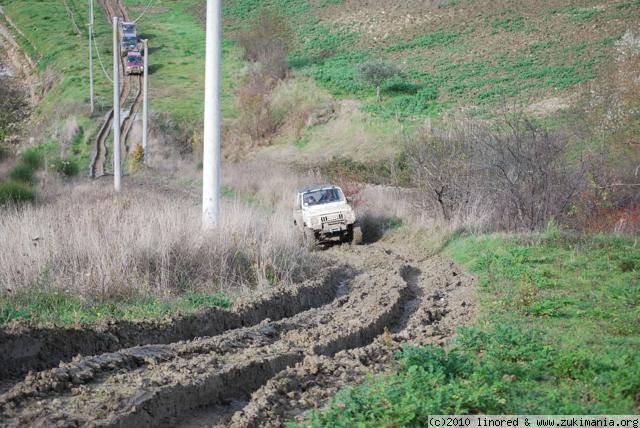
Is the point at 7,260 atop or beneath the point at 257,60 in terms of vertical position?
beneath

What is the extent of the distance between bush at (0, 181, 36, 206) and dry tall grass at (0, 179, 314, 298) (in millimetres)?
7883

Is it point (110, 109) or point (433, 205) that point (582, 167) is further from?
point (110, 109)

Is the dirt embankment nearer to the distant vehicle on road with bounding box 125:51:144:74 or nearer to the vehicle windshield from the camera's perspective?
the vehicle windshield

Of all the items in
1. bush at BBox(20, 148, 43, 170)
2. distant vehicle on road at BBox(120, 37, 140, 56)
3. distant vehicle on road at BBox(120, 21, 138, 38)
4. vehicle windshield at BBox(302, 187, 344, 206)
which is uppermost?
distant vehicle on road at BBox(120, 21, 138, 38)

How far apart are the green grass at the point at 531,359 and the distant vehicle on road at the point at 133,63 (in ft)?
174

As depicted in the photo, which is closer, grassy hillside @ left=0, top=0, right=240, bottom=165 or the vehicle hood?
the vehicle hood

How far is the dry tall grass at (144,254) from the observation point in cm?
1180

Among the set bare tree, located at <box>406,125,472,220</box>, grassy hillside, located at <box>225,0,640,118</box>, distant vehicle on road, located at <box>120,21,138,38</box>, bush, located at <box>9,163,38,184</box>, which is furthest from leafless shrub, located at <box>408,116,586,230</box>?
distant vehicle on road, located at <box>120,21,138,38</box>

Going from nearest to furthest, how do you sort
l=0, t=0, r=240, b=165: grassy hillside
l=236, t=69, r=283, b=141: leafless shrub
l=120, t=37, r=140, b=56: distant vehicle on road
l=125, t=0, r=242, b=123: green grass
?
l=236, t=69, r=283, b=141: leafless shrub, l=0, t=0, r=240, b=165: grassy hillside, l=125, t=0, r=242, b=123: green grass, l=120, t=37, r=140, b=56: distant vehicle on road

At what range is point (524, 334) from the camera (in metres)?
8.48

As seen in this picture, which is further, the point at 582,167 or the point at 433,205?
the point at 433,205

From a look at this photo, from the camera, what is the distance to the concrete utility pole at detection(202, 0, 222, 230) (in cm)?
1616

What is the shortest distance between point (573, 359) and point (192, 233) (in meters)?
8.74

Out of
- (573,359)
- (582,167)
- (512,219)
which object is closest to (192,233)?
(573,359)
